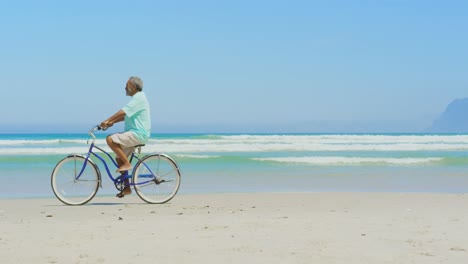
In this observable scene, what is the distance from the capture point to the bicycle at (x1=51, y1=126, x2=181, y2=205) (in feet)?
29.0

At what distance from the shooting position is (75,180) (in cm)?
884

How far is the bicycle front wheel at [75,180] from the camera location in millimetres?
8844

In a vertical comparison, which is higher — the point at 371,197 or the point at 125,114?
the point at 125,114

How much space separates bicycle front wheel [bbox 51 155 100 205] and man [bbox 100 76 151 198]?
0.52m

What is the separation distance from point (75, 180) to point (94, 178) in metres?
0.25

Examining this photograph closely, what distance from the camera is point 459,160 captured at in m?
20.1

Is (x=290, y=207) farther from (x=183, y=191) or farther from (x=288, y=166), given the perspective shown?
(x=288, y=166)

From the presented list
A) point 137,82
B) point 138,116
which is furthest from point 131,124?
point 137,82

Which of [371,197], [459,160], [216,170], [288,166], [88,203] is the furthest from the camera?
[459,160]

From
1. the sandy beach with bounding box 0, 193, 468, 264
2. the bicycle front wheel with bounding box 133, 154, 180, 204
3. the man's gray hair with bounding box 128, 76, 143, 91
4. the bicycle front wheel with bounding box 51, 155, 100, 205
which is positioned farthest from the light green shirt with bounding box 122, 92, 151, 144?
the sandy beach with bounding box 0, 193, 468, 264

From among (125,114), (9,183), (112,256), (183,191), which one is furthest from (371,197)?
(9,183)

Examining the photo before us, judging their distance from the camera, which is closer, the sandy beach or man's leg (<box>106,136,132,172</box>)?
the sandy beach

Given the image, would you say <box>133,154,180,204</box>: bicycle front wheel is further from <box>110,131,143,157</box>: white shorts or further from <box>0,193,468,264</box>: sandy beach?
<box>110,131,143,157</box>: white shorts

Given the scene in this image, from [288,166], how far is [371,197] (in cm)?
816
